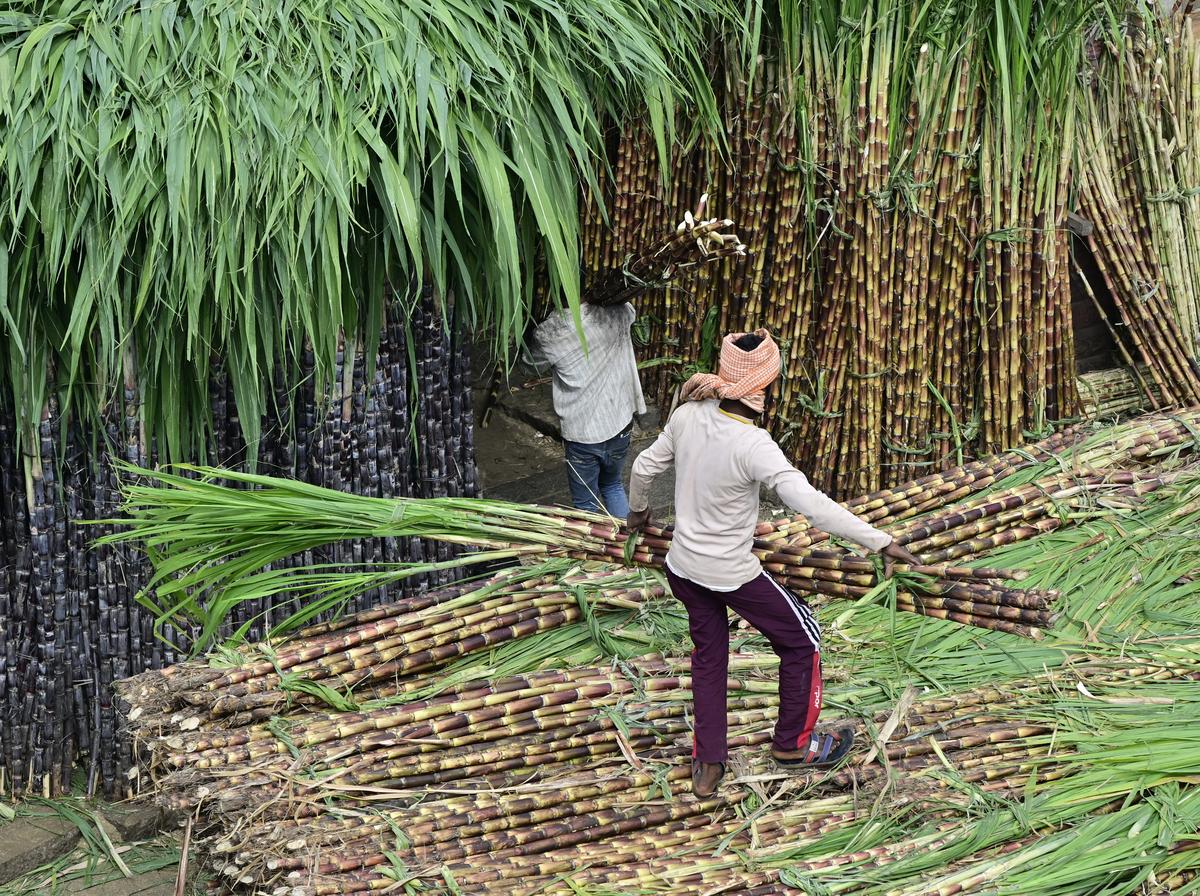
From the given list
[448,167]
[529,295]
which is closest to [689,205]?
[529,295]

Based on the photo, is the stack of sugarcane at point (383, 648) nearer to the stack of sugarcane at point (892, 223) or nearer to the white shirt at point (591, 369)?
the white shirt at point (591, 369)

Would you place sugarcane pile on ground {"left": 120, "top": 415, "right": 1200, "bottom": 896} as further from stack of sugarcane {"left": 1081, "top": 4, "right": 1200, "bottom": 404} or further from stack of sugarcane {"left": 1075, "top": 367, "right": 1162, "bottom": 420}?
stack of sugarcane {"left": 1081, "top": 4, "right": 1200, "bottom": 404}

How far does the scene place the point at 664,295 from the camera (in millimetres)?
5750

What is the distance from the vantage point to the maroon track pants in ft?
11.4

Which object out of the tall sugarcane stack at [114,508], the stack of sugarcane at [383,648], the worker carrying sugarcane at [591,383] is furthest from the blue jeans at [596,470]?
the stack of sugarcane at [383,648]

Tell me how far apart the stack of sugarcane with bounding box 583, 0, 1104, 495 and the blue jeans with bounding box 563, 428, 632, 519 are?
0.71 m

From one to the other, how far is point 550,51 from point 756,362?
5.36 ft

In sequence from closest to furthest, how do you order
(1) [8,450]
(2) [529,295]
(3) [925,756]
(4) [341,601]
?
(3) [925,756], (4) [341,601], (1) [8,450], (2) [529,295]

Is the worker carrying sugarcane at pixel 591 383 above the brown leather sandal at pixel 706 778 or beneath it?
above

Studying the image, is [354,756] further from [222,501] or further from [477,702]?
[222,501]

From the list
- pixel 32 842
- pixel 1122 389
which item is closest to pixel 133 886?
pixel 32 842

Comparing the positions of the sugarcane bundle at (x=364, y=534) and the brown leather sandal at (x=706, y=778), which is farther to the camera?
the sugarcane bundle at (x=364, y=534)

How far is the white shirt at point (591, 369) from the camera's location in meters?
5.12

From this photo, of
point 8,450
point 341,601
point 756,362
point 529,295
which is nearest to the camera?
point 756,362
